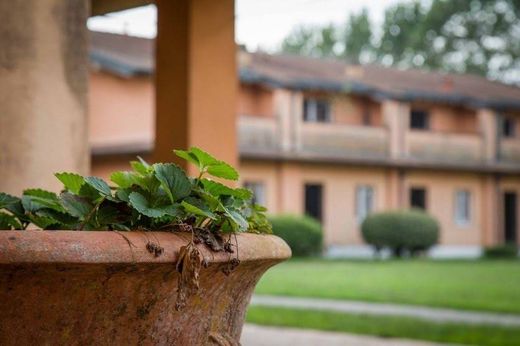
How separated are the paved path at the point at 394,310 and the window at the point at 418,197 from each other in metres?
26.6

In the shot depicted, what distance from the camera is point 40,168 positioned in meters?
5.70

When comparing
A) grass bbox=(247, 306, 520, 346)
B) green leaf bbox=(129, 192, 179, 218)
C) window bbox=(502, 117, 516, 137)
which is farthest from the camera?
window bbox=(502, 117, 516, 137)

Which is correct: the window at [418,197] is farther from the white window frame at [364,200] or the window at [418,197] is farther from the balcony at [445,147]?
the white window frame at [364,200]

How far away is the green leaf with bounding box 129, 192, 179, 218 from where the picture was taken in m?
2.72

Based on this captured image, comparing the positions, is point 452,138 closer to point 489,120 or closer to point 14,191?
point 489,120

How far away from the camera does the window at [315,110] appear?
40.4 meters

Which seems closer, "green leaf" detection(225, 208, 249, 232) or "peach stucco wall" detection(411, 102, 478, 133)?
"green leaf" detection(225, 208, 249, 232)

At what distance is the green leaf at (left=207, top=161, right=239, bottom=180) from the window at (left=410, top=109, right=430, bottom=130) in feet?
138

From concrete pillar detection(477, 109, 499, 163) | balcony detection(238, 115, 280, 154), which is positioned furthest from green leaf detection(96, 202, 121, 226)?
concrete pillar detection(477, 109, 499, 163)

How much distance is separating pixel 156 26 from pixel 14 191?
1.69 meters

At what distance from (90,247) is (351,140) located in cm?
3752

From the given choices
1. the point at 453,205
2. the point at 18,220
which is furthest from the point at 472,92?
the point at 18,220

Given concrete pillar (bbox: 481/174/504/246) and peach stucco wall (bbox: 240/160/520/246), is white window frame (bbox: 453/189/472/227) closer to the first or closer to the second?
peach stucco wall (bbox: 240/160/520/246)

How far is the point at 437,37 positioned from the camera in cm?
6744
